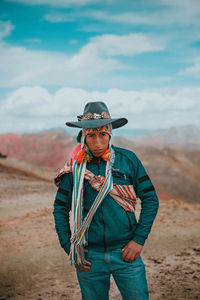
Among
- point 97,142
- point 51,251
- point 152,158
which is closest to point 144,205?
point 97,142

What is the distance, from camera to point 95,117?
274cm

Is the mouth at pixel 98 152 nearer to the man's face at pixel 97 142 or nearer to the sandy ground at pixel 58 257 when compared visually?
the man's face at pixel 97 142

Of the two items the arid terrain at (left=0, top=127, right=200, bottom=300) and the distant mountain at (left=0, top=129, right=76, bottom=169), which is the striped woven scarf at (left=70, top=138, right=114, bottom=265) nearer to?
the arid terrain at (left=0, top=127, right=200, bottom=300)

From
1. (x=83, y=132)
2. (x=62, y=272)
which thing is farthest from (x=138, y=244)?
(x=62, y=272)

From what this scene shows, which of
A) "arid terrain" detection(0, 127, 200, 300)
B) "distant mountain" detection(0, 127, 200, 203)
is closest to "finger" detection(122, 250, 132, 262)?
"arid terrain" detection(0, 127, 200, 300)

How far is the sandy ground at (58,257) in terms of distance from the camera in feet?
16.2

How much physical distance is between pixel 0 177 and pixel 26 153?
139ft

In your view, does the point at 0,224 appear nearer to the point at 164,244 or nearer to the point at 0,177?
the point at 164,244

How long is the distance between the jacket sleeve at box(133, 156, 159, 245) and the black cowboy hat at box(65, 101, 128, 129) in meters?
0.44

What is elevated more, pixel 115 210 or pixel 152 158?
pixel 152 158

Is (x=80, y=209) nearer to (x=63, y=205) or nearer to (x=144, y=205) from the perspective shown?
(x=63, y=205)

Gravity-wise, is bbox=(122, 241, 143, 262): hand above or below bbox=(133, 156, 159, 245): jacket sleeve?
below

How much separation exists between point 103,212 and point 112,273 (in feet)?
1.57

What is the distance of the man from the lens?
2531mm
